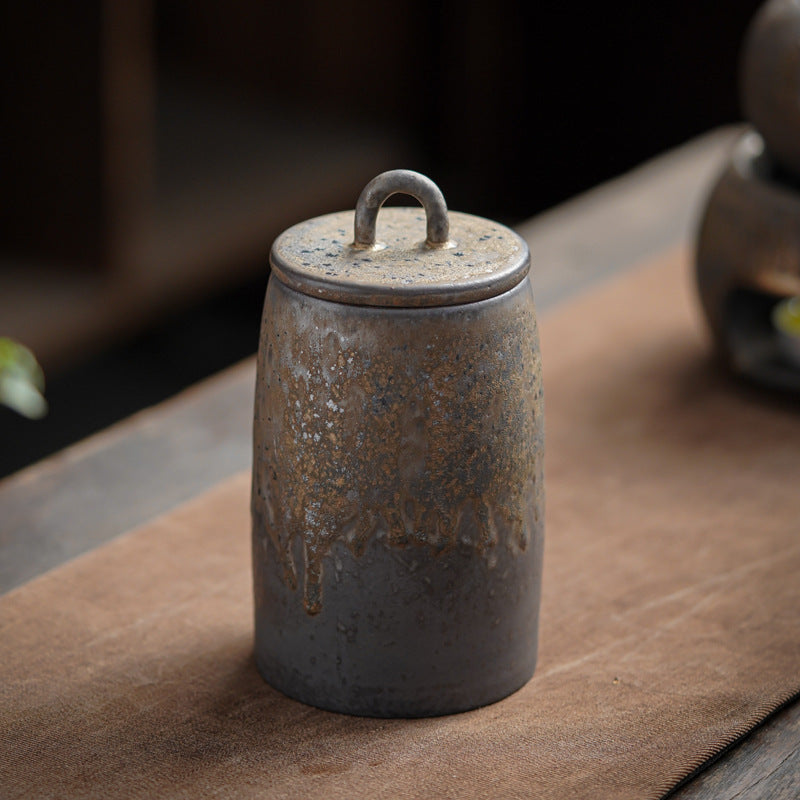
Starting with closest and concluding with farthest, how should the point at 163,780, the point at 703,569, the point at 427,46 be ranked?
the point at 163,780 → the point at 703,569 → the point at 427,46

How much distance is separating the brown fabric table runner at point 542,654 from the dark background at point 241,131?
1219 mm

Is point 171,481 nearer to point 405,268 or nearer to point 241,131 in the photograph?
point 405,268

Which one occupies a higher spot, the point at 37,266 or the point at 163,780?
the point at 163,780

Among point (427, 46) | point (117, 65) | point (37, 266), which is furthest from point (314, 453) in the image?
point (427, 46)

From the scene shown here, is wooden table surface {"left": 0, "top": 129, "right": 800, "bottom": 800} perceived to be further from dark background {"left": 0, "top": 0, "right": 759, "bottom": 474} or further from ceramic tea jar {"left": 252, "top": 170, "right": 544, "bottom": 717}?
dark background {"left": 0, "top": 0, "right": 759, "bottom": 474}

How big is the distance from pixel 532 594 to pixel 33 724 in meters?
0.28

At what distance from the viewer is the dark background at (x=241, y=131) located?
6.68 ft

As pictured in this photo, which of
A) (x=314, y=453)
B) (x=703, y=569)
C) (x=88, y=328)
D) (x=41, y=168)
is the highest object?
(x=314, y=453)

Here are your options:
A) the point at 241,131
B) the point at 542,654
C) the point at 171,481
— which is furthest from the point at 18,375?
the point at 241,131

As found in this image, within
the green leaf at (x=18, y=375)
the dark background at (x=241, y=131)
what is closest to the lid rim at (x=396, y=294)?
the green leaf at (x=18, y=375)

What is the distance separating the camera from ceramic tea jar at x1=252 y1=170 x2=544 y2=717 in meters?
0.64

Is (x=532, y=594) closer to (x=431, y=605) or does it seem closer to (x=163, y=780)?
(x=431, y=605)

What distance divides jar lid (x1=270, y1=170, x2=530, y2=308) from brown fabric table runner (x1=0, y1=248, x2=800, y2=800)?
243 millimetres

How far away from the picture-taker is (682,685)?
748 mm
